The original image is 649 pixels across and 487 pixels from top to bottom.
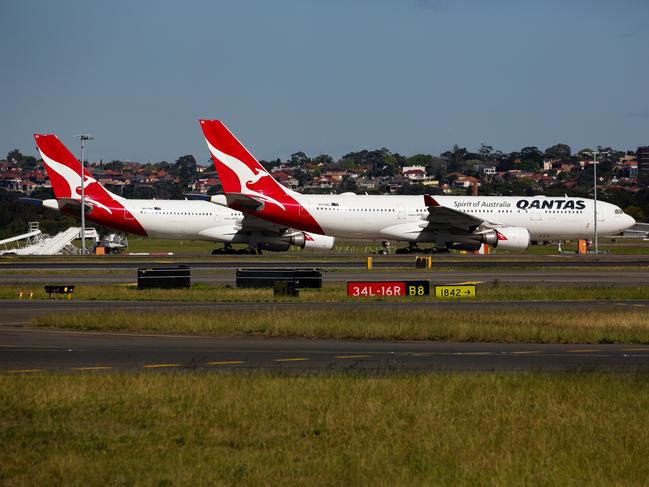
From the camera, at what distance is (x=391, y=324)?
28203 millimetres

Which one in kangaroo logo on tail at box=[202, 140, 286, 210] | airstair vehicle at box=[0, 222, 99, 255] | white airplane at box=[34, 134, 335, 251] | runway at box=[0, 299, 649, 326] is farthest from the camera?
airstair vehicle at box=[0, 222, 99, 255]

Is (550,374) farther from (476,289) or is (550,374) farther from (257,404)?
(476,289)

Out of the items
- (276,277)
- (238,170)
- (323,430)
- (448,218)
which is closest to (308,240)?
(238,170)

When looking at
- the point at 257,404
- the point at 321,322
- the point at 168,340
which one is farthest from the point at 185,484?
the point at 321,322

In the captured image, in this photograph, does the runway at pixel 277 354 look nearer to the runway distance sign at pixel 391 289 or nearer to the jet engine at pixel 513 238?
the runway distance sign at pixel 391 289

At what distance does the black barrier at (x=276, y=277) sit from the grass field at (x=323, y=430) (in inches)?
924

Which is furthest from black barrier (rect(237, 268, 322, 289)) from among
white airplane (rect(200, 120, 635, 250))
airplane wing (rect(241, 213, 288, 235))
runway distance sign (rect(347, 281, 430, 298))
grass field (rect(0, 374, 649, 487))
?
airplane wing (rect(241, 213, 288, 235))

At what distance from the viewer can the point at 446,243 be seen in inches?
2886

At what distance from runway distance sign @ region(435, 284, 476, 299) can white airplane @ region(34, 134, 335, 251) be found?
34.8 metres

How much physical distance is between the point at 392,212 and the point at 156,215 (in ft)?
60.1

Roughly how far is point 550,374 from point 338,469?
27.6 ft

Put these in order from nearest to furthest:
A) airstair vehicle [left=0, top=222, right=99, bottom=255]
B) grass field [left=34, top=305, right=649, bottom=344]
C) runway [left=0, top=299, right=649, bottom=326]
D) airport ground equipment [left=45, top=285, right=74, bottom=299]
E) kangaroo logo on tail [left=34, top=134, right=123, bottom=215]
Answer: grass field [left=34, top=305, right=649, bottom=344] < runway [left=0, top=299, right=649, bottom=326] < airport ground equipment [left=45, top=285, right=74, bottom=299] < kangaroo logo on tail [left=34, top=134, right=123, bottom=215] < airstair vehicle [left=0, top=222, right=99, bottom=255]

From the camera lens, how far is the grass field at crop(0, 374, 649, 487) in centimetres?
1227

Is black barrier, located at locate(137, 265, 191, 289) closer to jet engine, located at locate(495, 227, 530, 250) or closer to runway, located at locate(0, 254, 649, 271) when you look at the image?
runway, located at locate(0, 254, 649, 271)
